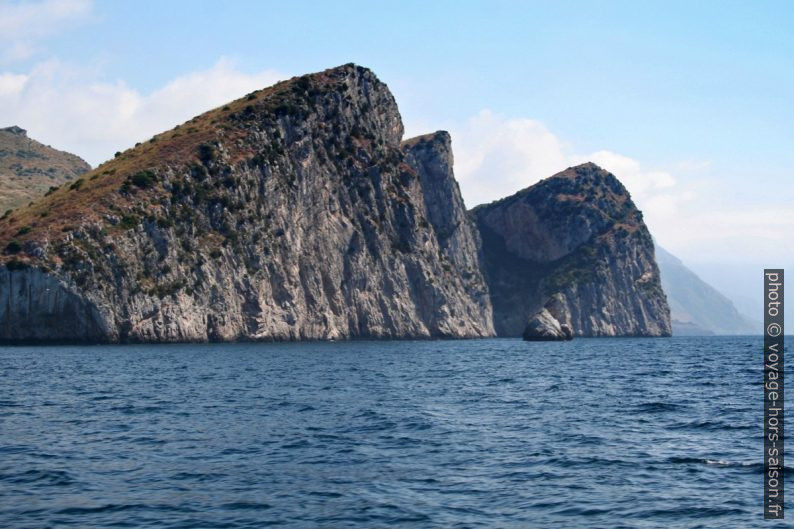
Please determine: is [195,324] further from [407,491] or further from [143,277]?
[407,491]

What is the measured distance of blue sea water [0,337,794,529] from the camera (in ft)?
71.5

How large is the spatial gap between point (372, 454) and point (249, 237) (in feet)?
361

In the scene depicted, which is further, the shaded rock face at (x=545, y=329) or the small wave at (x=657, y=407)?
the shaded rock face at (x=545, y=329)

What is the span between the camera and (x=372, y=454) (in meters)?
29.8

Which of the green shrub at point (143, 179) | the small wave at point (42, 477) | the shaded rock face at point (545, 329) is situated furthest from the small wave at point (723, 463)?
the shaded rock face at point (545, 329)

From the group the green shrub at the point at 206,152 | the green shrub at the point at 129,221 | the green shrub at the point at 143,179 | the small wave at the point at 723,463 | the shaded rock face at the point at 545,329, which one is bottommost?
the small wave at the point at 723,463

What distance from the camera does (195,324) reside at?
402ft

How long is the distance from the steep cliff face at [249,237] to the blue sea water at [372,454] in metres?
55.6

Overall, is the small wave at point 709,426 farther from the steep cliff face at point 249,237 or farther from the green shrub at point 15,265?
the green shrub at point 15,265

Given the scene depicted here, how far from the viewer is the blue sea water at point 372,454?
21.8m

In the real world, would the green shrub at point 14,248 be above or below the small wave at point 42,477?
above

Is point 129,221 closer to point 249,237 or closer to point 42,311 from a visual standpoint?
point 42,311

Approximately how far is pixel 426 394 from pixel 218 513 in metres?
30.2

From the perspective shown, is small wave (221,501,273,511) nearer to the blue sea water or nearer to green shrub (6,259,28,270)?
the blue sea water
